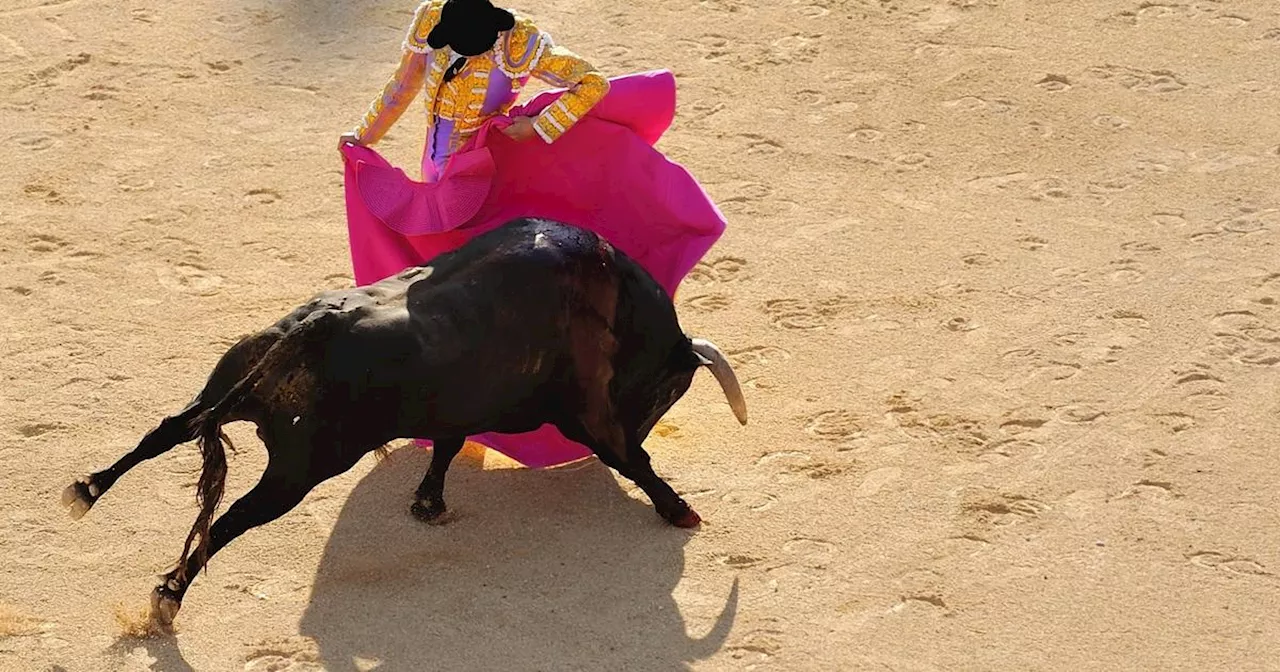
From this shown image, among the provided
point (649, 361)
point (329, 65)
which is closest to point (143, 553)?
point (649, 361)

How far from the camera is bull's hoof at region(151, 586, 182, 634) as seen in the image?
463 centimetres

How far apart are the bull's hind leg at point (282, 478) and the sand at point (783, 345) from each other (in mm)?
320

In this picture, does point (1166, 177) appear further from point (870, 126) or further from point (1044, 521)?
point (1044, 521)

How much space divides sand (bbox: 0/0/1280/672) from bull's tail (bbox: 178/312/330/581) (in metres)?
0.35

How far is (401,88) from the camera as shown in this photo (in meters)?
5.37

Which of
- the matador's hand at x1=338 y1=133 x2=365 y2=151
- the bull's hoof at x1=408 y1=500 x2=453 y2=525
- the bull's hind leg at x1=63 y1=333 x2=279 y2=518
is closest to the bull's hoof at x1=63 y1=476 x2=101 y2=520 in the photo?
the bull's hind leg at x1=63 y1=333 x2=279 y2=518

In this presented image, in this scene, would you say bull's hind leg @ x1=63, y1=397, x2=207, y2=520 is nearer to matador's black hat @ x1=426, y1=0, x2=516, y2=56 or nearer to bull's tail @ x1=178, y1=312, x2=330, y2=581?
bull's tail @ x1=178, y1=312, x2=330, y2=581

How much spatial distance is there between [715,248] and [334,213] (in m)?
1.39

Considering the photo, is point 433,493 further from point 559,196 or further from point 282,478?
point 559,196

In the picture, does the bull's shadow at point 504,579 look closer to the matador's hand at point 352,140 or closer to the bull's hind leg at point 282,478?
the bull's hind leg at point 282,478

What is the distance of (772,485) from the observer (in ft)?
17.7

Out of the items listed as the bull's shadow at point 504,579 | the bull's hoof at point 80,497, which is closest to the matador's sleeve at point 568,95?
the bull's shadow at point 504,579

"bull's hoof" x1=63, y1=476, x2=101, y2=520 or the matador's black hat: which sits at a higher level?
the matador's black hat

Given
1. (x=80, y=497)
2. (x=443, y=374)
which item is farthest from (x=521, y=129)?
(x=80, y=497)
